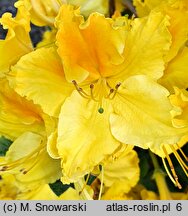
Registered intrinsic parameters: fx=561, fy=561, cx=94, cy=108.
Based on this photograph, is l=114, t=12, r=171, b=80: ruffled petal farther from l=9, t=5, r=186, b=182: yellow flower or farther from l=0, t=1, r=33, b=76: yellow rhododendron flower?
l=0, t=1, r=33, b=76: yellow rhododendron flower

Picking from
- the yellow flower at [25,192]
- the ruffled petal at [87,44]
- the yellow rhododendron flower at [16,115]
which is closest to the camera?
the ruffled petal at [87,44]

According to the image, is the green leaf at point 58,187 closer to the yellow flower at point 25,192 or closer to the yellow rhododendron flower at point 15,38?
the yellow flower at point 25,192

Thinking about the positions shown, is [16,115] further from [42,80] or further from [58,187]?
[58,187]

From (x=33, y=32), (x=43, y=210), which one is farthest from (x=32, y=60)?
(x=33, y=32)

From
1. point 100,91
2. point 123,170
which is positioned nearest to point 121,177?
point 123,170

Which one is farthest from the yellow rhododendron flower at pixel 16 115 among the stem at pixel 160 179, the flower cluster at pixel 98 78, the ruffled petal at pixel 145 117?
the stem at pixel 160 179

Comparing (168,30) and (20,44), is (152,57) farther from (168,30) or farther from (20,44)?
(20,44)

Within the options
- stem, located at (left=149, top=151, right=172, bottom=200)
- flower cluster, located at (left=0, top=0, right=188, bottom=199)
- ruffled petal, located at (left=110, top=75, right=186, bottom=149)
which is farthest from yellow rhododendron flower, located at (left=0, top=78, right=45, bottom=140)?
stem, located at (left=149, top=151, right=172, bottom=200)
